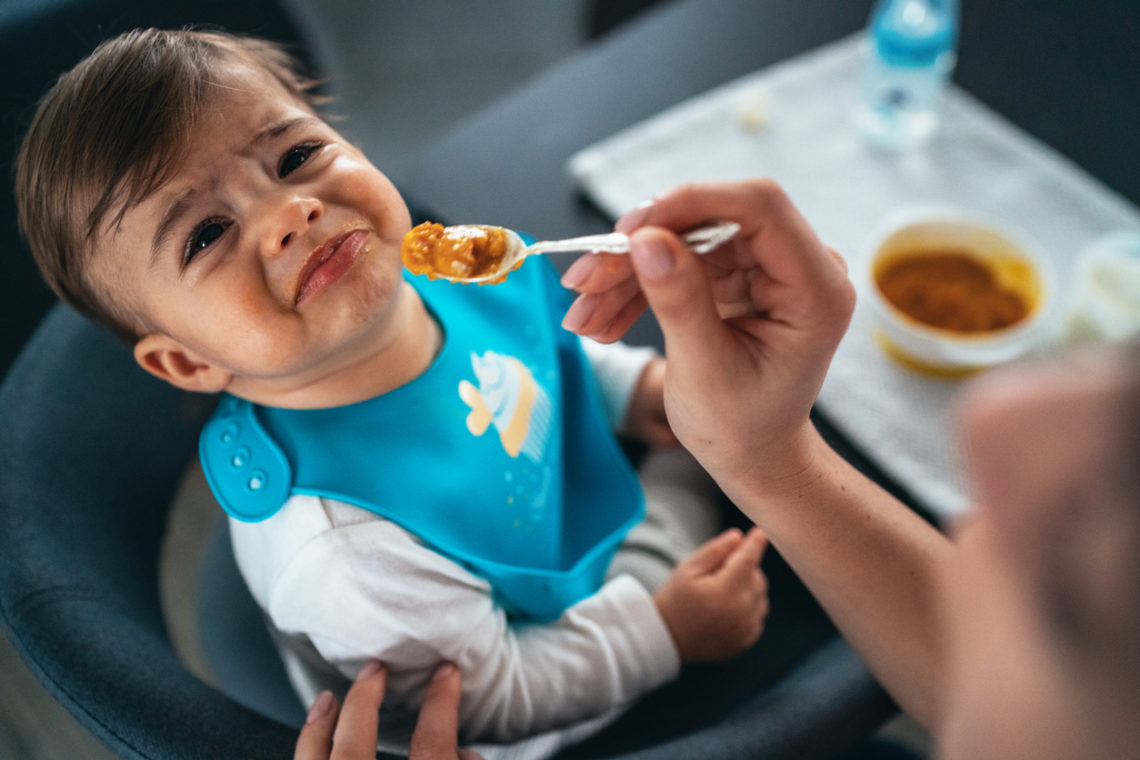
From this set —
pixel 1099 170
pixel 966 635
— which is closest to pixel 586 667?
pixel 966 635

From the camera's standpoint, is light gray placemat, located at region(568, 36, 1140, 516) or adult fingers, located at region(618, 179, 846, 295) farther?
light gray placemat, located at region(568, 36, 1140, 516)

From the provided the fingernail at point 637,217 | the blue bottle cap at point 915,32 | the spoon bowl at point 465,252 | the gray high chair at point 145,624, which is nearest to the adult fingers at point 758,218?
the fingernail at point 637,217

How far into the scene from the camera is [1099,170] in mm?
1009

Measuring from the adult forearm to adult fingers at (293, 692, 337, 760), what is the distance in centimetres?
35

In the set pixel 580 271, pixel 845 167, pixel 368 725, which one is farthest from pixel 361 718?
pixel 845 167

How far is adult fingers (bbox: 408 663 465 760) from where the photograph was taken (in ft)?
1.96

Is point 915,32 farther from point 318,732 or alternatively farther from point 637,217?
point 318,732

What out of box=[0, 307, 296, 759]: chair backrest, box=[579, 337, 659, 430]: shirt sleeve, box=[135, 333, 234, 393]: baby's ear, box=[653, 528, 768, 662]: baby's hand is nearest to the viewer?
box=[0, 307, 296, 759]: chair backrest

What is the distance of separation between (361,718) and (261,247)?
0.36 metres

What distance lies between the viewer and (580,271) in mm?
521

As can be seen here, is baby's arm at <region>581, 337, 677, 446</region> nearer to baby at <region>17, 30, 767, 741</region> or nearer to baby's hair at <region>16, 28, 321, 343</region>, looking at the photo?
baby at <region>17, 30, 767, 741</region>

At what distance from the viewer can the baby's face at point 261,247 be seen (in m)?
0.58

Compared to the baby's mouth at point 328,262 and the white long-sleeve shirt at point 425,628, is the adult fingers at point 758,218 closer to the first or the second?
the baby's mouth at point 328,262

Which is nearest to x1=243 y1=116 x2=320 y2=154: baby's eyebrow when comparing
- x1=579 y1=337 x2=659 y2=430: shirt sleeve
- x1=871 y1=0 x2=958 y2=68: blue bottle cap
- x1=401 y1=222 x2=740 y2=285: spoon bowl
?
x1=401 y1=222 x2=740 y2=285: spoon bowl
